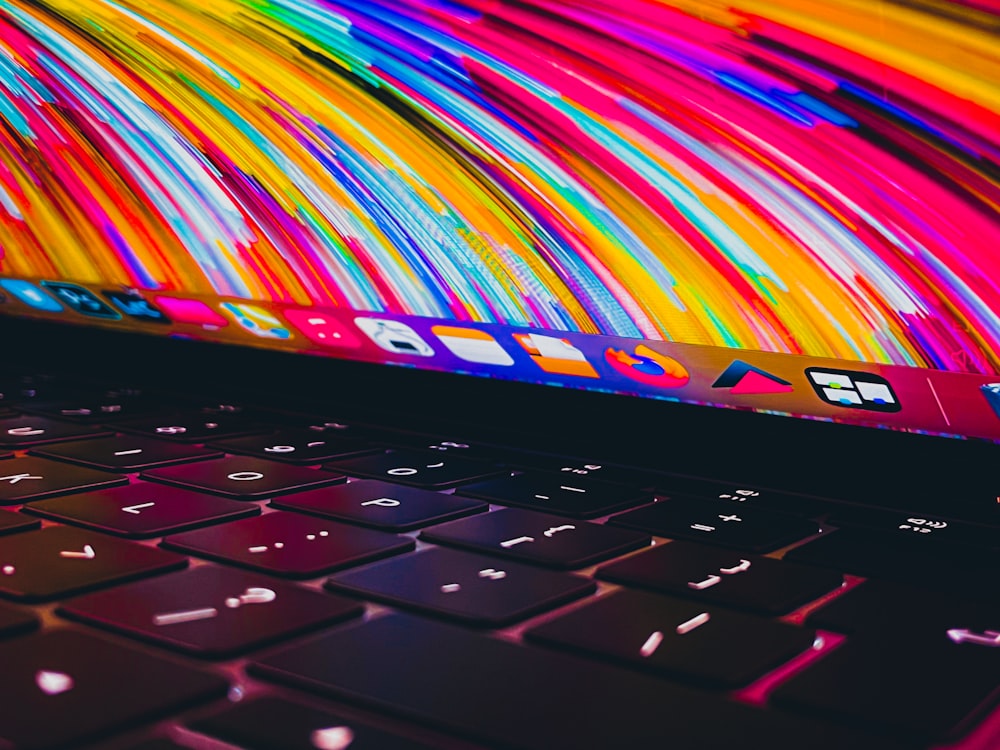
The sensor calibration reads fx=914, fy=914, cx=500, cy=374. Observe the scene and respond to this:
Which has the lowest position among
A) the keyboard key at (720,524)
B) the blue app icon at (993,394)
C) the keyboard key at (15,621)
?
the keyboard key at (720,524)

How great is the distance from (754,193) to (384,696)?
68 cm

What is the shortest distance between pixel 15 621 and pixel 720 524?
0.55 metres

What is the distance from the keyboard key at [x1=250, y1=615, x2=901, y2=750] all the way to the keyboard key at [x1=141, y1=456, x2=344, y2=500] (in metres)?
0.36

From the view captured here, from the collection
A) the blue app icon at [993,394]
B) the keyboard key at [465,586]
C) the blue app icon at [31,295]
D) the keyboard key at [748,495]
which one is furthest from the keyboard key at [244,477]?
the blue app icon at [31,295]

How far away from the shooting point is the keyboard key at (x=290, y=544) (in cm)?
66

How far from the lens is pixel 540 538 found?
74 centimetres

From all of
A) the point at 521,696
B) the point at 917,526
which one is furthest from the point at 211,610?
the point at 917,526

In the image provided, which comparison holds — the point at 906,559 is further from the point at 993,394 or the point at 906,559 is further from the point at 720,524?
the point at 993,394

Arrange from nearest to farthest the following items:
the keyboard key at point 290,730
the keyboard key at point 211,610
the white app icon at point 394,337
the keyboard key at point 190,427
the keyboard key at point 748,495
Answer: the keyboard key at point 290,730, the keyboard key at point 211,610, the keyboard key at point 748,495, the keyboard key at point 190,427, the white app icon at point 394,337

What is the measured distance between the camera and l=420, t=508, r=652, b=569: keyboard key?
70 cm


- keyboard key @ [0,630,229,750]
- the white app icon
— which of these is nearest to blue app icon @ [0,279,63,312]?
the white app icon

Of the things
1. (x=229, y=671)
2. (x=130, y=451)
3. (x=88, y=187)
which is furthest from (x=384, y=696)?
(x=88, y=187)

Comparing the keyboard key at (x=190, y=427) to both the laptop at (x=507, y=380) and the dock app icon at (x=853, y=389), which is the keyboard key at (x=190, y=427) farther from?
the dock app icon at (x=853, y=389)

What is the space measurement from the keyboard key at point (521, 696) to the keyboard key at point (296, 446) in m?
0.51
